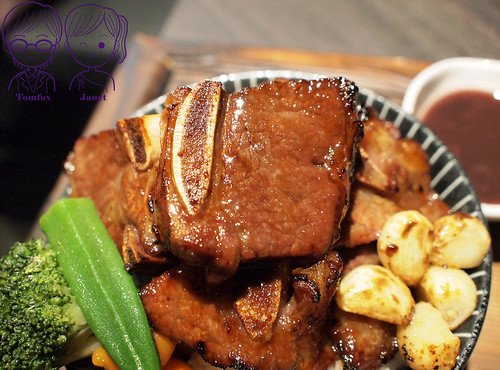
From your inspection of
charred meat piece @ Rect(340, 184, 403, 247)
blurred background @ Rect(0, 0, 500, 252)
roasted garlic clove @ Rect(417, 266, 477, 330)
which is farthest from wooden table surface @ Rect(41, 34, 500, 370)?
roasted garlic clove @ Rect(417, 266, 477, 330)

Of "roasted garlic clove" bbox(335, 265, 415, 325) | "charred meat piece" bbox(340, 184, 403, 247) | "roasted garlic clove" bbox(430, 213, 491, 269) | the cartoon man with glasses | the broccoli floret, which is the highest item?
"roasted garlic clove" bbox(430, 213, 491, 269)

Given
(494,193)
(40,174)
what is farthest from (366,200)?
(40,174)

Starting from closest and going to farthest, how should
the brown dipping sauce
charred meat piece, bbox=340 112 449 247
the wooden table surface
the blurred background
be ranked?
charred meat piece, bbox=340 112 449 247
the brown dipping sauce
the wooden table surface
the blurred background

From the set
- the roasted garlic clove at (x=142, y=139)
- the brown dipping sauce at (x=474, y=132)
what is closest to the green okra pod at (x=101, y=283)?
the roasted garlic clove at (x=142, y=139)

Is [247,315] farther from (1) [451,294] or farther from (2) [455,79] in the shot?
(2) [455,79]

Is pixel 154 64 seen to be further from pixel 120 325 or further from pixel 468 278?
pixel 468 278

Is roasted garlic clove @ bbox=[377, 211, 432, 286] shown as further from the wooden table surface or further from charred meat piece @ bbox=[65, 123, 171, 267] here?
the wooden table surface

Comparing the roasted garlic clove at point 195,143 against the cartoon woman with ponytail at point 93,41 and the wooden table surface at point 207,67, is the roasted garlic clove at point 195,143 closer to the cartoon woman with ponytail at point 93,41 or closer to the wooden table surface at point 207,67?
the wooden table surface at point 207,67
